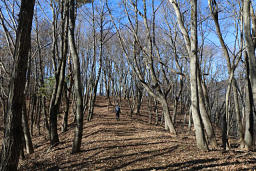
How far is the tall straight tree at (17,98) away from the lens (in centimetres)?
387

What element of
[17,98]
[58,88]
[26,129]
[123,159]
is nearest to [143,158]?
[123,159]

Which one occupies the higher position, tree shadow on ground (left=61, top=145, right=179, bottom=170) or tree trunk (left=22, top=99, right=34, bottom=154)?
tree trunk (left=22, top=99, right=34, bottom=154)

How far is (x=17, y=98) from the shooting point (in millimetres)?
3939

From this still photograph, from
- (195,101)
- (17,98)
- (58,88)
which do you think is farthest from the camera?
(58,88)

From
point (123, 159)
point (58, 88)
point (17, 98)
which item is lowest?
point (123, 159)

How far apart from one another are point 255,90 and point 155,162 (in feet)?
11.4

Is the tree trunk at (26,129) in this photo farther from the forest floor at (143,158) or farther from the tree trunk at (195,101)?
the tree trunk at (195,101)

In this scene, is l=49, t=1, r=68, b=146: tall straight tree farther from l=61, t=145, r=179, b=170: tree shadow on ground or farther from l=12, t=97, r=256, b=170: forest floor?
l=61, t=145, r=179, b=170: tree shadow on ground

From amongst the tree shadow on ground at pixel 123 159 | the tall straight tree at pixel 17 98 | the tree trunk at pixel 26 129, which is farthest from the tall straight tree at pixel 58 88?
the tall straight tree at pixel 17 98

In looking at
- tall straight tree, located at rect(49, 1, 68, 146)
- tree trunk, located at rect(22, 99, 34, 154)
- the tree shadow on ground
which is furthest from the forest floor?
tree trunk, located at rect(22, 99, 34, 154)

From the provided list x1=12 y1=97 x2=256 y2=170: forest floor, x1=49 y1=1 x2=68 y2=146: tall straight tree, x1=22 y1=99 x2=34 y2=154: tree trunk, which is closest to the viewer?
x1=12 y1=97 x2=256 y2=170: forest floor

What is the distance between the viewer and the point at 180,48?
15141mm

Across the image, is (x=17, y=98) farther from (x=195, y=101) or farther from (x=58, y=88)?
(x=195, y=101)

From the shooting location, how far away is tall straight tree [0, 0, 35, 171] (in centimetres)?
387
